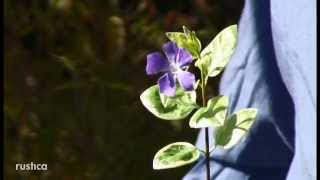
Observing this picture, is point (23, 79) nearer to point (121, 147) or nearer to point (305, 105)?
point (121, 147)

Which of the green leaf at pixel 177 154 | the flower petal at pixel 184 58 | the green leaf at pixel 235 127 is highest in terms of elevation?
the flower petal at pixel 184 58

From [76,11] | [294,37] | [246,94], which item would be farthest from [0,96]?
[294,37]

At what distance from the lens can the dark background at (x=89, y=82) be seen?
1554mm

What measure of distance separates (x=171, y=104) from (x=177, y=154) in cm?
11

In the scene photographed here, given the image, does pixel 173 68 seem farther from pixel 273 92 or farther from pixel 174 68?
pixel 273 92

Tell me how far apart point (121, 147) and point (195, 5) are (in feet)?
1.21

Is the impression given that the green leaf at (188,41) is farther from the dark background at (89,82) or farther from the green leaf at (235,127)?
the green leaf at (235,127)

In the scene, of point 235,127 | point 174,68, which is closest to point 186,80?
point 174,68

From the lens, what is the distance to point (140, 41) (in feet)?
5.13

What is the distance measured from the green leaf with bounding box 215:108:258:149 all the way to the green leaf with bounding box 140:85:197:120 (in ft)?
0.27

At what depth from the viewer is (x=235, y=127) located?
150 centimetres

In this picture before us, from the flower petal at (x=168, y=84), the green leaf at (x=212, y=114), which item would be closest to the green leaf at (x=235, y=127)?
the green leaf at (x=212, y=114)

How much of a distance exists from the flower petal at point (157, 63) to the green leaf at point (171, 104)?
0.14ft

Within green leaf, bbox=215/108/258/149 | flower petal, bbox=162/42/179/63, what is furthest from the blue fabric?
flower petal, bbox=162/42/179/63
